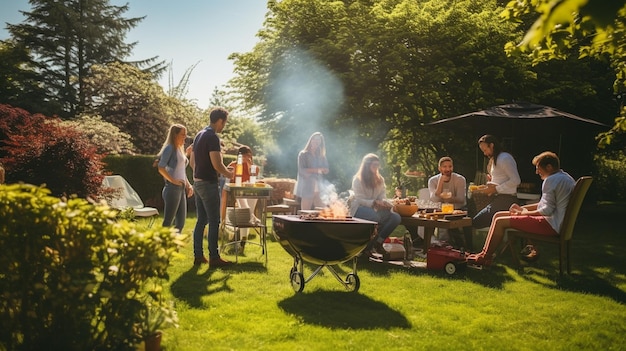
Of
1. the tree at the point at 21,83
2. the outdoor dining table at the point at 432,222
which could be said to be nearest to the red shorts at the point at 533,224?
the outdoor dining table at the point at 432,222

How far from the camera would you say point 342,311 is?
4566 millimetres

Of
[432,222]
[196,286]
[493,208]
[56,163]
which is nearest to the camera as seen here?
[196,286]

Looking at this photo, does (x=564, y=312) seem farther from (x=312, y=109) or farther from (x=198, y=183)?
(x=312, y=109)

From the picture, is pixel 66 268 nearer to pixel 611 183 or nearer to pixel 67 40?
pixel 611 183

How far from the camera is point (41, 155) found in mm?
8102

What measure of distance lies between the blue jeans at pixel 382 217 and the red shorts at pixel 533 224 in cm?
156

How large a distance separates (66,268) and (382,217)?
4918 mm

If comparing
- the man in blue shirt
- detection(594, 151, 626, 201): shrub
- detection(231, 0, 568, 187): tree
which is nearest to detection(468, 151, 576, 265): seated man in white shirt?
the man in blue shirt

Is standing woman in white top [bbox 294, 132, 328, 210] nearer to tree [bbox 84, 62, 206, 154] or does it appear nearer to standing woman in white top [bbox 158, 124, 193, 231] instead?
standing woman in white top [bbox 158, 124, 193, 231]

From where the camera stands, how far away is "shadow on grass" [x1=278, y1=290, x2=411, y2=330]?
166 inches

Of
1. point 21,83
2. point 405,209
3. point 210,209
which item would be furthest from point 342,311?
point 21,83

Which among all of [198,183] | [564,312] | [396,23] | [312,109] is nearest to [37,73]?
[312,109]

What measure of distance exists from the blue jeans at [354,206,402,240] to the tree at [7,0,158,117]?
→ 23.2m

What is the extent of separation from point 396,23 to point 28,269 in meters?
14.9
